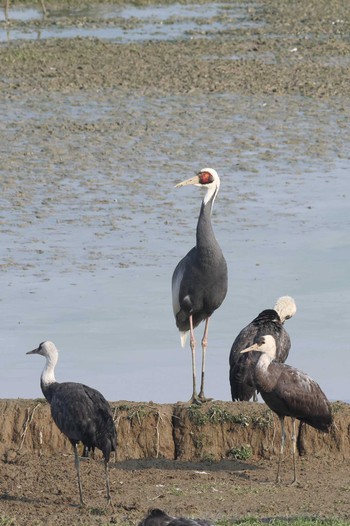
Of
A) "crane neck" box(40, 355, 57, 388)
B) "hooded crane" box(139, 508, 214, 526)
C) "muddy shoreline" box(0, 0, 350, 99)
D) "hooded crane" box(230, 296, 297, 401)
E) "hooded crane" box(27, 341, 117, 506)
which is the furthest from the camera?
"muddy shoreline" box(0, 0, 350, 99)

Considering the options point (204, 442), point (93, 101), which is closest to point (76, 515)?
point (204, 442)

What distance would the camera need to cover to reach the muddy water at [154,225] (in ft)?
43.8

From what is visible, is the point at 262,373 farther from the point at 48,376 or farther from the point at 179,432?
the point at 48,376

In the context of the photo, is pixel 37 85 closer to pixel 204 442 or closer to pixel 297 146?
pixel 297 146

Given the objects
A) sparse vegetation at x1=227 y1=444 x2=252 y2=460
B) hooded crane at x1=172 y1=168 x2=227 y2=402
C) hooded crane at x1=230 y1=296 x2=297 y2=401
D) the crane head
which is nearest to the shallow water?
hooded crane at x1=172 y1=168 x2=227 y2=402

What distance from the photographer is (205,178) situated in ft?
39.8

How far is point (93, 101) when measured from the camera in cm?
2545

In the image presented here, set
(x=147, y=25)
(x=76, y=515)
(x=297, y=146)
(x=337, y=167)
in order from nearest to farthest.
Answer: (x=76, y=515) → (x=337, y=167) → (x=297, y=146) → (x=147, y=25)

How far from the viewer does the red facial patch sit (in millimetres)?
12102

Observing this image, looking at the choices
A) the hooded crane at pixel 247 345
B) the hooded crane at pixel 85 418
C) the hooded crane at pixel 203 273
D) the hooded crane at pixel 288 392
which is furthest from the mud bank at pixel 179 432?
the hooded crane at pixel 85 418

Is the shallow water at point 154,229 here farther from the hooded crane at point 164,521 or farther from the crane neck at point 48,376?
the hooded crane at point 164,521

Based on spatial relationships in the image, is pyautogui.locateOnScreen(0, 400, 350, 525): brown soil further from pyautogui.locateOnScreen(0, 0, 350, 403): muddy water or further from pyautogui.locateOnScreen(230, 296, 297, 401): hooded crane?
pyautogui.locateOnScreen(0, 0, 350, 403): muddy water

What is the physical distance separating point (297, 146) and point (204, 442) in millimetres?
11454

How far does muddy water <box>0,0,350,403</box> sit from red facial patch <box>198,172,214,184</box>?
192 cm
